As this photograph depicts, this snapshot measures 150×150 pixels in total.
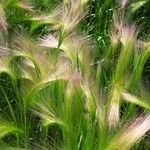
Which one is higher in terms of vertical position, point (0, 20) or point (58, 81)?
point (0, 20)

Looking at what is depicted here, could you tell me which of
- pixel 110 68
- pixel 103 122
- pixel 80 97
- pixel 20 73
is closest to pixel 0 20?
pixel 20 73

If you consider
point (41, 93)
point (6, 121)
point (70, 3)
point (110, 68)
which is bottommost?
point (6, 121)

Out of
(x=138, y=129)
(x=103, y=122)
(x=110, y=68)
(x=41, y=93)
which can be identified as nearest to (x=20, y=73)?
(x=41, y=93)

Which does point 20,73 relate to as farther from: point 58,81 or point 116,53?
point 116,53

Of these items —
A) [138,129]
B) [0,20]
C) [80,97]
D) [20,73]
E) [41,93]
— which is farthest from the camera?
[0,20]

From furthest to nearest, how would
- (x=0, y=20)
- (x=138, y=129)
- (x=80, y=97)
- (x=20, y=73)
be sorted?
(x=0, y=20)
(x=20, y=73)
(x=80, y=97)
(x=138, y=129)

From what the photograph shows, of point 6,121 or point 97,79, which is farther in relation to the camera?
point 97,79

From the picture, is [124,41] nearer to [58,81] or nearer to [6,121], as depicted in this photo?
[58,81]
